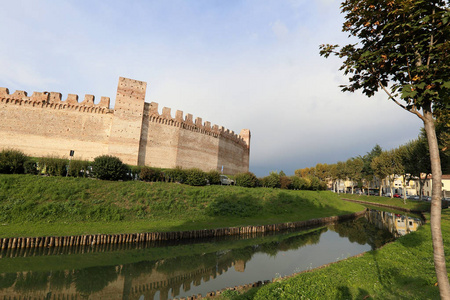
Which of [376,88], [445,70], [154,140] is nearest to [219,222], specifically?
[376,88]

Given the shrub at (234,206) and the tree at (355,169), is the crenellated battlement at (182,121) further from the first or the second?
the tree at (355,169)

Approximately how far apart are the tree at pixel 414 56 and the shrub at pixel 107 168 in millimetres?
19450

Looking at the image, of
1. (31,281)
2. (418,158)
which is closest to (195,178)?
(31,281)

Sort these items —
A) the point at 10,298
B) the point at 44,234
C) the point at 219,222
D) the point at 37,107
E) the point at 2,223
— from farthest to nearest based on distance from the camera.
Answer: the point at 37,107 → the point at 219,222 → the point at 2,223 → the point at 44,234 → the point at 10,298

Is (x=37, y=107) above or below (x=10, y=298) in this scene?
above

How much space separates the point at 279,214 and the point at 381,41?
19279mm

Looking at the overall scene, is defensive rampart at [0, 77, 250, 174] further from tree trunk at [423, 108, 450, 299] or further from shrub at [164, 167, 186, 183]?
tree trunk at [423, 108, 450, 299]

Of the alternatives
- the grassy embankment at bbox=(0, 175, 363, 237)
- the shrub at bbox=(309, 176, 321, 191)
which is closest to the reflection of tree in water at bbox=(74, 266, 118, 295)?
the grassy embankment at bbox=(0, 175, 363, 237)

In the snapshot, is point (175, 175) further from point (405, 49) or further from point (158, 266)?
point (405, 49)

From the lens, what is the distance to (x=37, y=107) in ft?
89.5

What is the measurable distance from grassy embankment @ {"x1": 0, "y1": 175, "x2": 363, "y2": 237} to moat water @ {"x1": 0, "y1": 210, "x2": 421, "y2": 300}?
2261 millimetres

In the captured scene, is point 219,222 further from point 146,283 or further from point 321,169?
point 321,169

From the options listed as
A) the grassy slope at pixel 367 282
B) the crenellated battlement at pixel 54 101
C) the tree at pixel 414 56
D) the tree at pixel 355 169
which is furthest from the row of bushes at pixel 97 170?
the tree at pixel 355 169

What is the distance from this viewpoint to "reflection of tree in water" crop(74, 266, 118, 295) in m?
7.42
